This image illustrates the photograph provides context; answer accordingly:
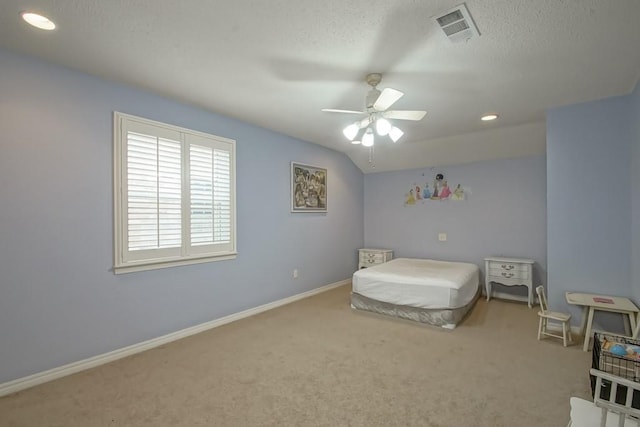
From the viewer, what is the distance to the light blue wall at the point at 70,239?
7.22 ft

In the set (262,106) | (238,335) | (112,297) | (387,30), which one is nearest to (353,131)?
(387,30)

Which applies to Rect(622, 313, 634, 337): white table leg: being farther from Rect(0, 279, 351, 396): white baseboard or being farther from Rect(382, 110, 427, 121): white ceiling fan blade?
Rect(0, 279, 351, 396): white baseboard

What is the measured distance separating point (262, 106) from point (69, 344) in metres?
2.81

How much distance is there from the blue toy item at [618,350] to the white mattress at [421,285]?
63.2 inches

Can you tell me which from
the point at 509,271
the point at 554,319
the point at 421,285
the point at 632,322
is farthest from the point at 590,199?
the point at 421,285

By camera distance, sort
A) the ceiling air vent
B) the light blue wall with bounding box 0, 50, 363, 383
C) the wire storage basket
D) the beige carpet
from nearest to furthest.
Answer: the wire storage basket < the ceiling air vent < the beige carpet < the light blue wall with bounding box 0, 50, 363, 383

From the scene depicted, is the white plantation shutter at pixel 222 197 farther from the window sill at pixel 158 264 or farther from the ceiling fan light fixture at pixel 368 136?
the ceiling fan light fixture at pixel 368 136

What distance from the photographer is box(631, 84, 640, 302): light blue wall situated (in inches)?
106

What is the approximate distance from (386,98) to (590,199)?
8.44 ft

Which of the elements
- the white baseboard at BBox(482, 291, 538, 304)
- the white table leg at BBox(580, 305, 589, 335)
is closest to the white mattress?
the white baseboard at BBox(482, 291, 538, 304)

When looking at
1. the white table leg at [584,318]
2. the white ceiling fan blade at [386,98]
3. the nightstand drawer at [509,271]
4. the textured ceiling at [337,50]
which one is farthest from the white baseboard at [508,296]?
Answer: the white ceiling fan blade at [386,98]

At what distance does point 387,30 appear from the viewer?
193 cm

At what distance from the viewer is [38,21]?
1.84 m

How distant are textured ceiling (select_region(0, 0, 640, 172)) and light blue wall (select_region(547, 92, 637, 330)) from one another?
10.1 inches
